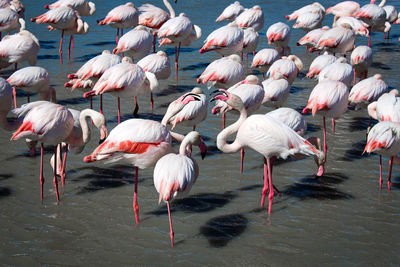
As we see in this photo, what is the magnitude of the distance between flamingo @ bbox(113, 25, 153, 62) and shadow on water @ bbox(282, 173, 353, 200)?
4116 mm

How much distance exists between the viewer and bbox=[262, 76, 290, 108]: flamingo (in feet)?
22.7

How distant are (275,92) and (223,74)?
31.7 inches

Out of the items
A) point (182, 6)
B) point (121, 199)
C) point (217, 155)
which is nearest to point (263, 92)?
point (217, 155)

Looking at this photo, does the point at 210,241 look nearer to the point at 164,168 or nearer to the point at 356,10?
the point at 164,168

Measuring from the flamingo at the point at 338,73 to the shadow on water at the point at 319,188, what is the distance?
196 centimetres

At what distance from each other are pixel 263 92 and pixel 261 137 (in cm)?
176

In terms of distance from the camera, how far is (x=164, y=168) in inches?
171

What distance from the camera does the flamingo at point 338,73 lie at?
→ 24.0 feet

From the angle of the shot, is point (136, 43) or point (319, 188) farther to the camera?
point (136, 43)

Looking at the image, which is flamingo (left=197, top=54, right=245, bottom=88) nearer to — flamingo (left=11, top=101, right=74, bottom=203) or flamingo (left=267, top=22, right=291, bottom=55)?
flamingo (left=267, top=22, right=291, bottom=55)

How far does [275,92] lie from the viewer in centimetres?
691

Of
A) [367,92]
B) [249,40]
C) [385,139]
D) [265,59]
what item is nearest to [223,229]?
[385,139]

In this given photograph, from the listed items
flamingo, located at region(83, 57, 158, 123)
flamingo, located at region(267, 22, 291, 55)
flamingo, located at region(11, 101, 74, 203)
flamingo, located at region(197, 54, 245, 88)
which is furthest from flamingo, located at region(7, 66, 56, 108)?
flamingo, located at region(267, 22, 291, 55)

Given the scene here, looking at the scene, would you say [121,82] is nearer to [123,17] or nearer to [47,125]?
[47,125]
